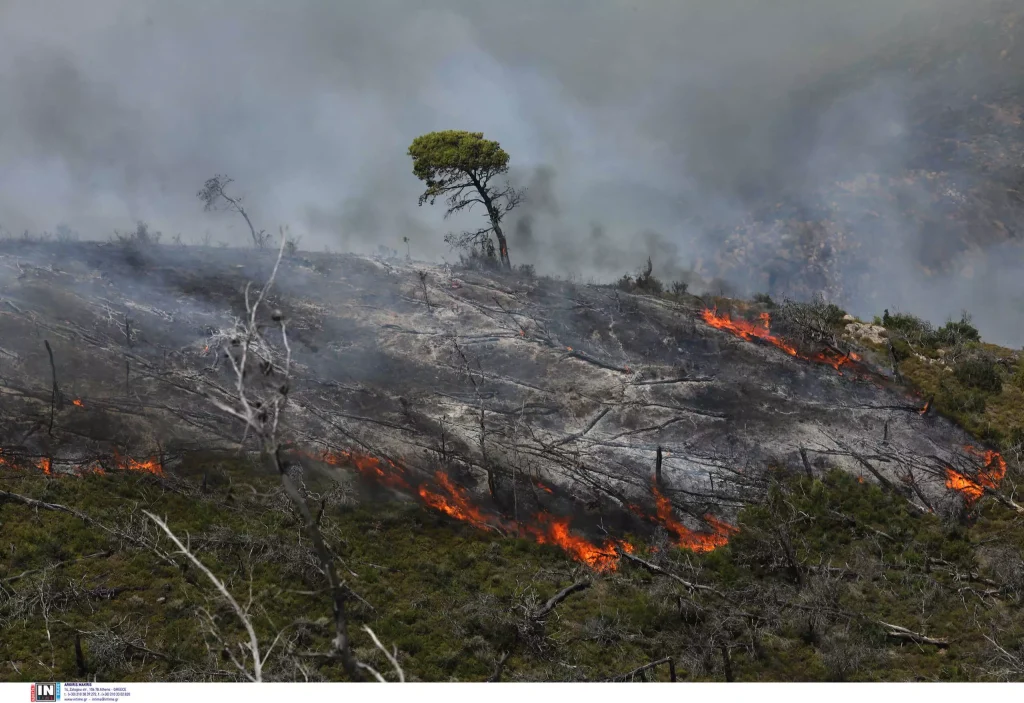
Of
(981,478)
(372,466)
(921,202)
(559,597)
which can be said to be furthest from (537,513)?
(921,202)

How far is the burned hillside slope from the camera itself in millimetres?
19812

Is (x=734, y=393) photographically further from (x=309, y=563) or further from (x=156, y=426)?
(x=156, y=426)

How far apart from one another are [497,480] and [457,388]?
14.1ft

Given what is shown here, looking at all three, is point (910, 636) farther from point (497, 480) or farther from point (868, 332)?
point (868, 332)

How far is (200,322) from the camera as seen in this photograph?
24.1 metres

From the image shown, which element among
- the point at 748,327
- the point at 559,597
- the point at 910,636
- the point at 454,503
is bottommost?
the point at 559,597

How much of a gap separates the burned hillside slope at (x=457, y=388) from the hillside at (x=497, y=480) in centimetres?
10

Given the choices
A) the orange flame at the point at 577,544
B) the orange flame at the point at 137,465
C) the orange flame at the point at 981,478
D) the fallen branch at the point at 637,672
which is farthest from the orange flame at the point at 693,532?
the orange flame at the point at 137,465

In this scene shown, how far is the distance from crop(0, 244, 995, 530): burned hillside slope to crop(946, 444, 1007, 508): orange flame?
25 centimetres

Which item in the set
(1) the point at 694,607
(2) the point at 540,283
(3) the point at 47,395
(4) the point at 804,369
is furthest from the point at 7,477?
(4) the point at 804,369

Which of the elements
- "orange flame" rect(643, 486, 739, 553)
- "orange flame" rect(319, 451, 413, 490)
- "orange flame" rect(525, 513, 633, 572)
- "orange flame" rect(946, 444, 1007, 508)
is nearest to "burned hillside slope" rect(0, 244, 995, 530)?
"orange flame" rect(319, 451, 413, 490)

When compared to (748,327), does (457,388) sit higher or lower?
lower

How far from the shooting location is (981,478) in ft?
67.5

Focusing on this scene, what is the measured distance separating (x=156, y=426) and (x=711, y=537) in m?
14.7
